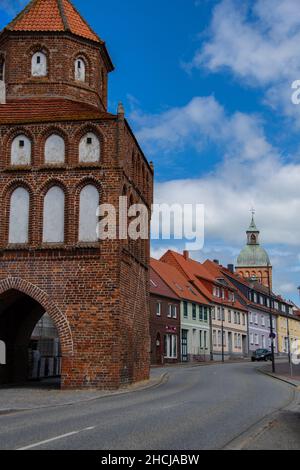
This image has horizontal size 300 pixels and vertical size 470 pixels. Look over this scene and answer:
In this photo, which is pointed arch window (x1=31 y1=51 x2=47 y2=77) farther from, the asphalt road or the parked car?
the parked car

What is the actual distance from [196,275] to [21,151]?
1881 inches

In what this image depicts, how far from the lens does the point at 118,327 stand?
22875mm

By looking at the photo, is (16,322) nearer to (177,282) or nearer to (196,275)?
(177,282)

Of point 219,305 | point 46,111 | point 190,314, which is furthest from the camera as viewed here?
point 219,305

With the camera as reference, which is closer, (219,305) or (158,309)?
(158,309)

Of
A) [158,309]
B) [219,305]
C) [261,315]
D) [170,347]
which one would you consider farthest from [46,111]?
[261,315]

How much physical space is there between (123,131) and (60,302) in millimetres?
6956

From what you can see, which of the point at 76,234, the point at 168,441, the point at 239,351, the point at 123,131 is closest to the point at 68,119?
the point at 123,131

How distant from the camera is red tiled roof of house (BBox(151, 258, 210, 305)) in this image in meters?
60.8

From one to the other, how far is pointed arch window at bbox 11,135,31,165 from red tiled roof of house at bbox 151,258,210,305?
118 feet

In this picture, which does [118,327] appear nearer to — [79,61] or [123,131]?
[123,131]

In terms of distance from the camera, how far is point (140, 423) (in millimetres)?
12359

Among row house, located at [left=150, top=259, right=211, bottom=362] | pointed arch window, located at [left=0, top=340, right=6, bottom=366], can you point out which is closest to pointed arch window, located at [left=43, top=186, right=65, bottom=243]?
pointed arch window, located at [left=0, top=340, right=6, bottom=366]
